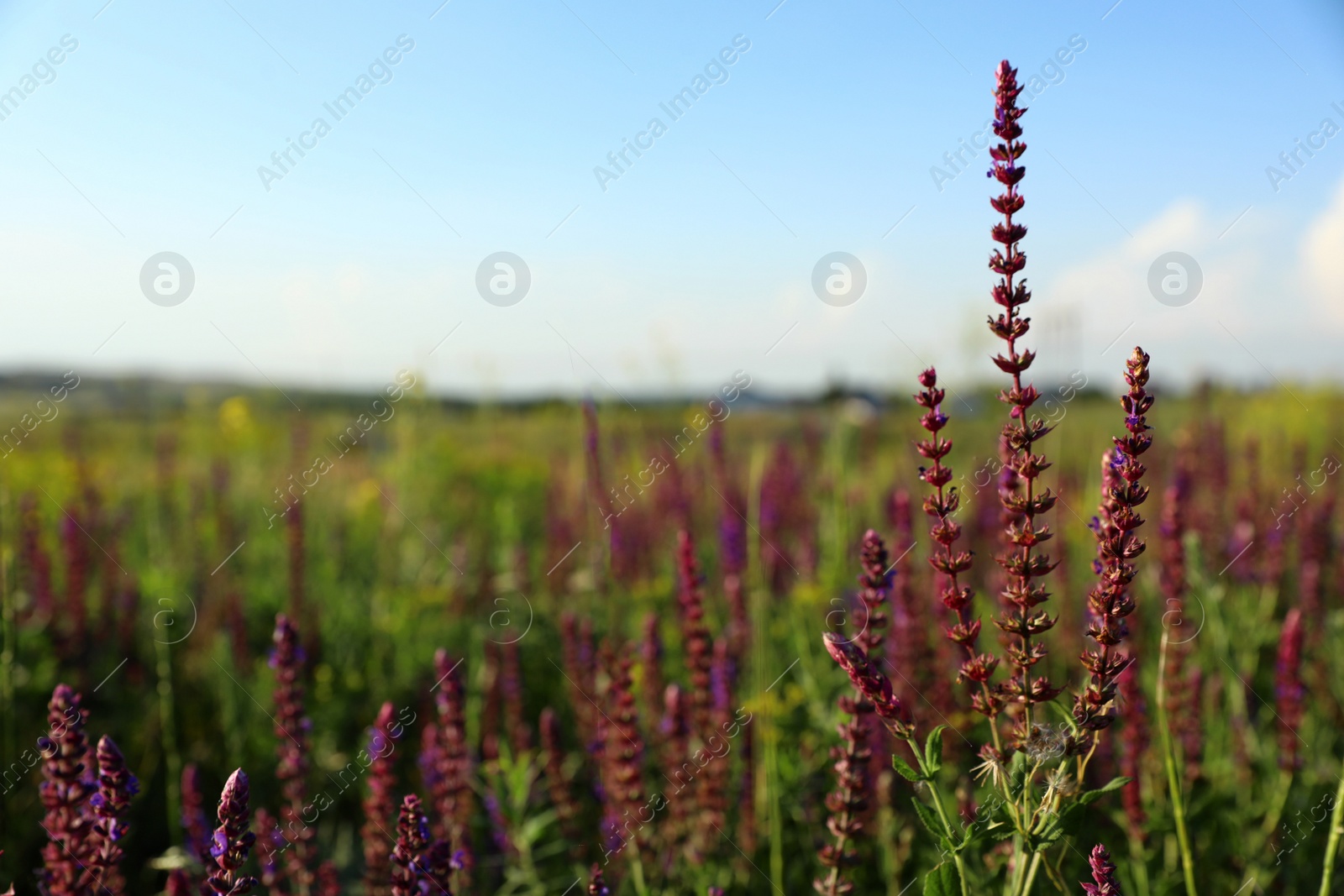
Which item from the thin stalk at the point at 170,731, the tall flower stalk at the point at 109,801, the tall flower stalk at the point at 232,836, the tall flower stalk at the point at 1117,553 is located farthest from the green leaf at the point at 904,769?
the thin stalk at the point at 170,731

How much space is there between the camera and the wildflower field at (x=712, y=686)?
1414mm

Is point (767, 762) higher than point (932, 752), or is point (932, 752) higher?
point (932, 752)

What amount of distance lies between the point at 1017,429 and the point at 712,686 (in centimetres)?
192

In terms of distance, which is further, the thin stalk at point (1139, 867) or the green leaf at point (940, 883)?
the thin stalk at point (1139, 867)

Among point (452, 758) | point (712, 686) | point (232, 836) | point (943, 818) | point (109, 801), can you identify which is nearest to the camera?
point (943, 818)

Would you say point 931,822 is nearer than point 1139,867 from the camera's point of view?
Yes

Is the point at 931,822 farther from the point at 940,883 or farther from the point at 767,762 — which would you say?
the point at 767,762

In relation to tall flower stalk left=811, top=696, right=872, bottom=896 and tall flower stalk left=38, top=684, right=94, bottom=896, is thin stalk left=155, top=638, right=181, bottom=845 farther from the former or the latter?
tall flower stalk left=811, top=696, right=872, bottom=896

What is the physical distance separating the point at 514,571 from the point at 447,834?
2569 millimetres

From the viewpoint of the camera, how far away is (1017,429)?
1.36 m

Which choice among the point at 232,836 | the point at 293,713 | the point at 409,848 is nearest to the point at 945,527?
the point at 409,848

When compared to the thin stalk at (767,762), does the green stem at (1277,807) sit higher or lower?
lower

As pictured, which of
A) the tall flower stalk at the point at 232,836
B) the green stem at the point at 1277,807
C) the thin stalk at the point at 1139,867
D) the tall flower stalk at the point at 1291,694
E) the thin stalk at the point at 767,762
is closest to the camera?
the tall flower stalk at the point at 232,836

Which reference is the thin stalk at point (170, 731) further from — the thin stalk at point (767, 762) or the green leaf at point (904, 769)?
the green leaf at point (904, 769)
